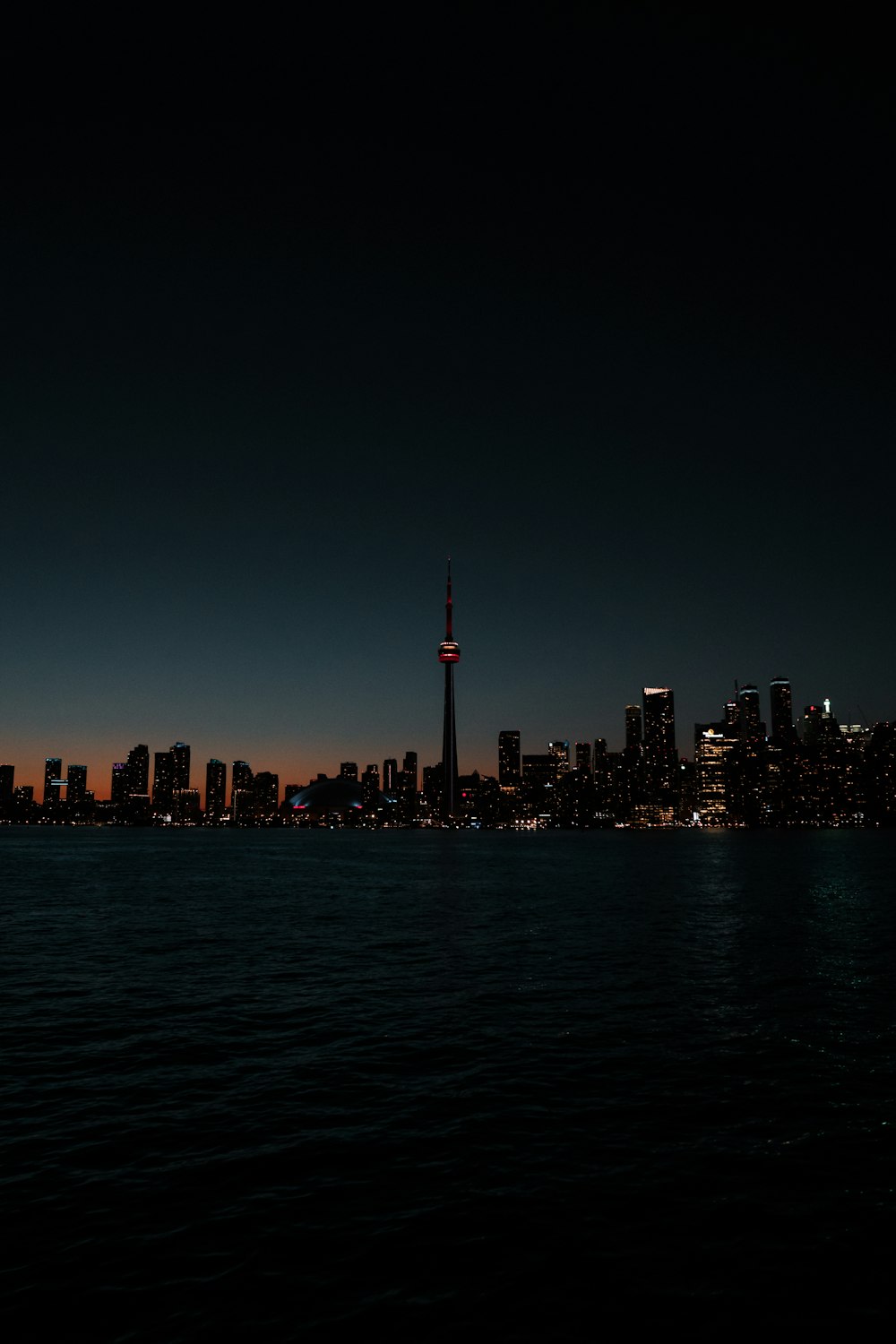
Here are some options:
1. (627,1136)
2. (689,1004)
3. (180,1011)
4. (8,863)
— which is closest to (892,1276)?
(627,1136)

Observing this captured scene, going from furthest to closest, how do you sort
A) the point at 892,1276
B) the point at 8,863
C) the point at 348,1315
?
the point at 8,863
the point at 892,1276
the point at 348,1315

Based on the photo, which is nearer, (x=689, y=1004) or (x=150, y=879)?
(x=689, y=1004)

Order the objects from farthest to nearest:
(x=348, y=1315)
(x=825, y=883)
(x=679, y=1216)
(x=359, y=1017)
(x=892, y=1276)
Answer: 1. (x=825, y=883)
2. (x=359, y=1017)
3. (x=679, y=1216)
4. (x=892, y=1276)
5. (x=348, y=1315)

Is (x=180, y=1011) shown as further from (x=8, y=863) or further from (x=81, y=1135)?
(x=8, y=863)

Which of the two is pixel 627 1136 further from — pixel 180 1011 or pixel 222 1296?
pixel 180 1011

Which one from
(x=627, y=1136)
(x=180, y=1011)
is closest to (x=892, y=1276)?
(x=627, y=1136)

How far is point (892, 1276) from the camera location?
11.7 meters

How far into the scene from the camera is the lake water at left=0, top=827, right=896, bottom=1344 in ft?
36.9

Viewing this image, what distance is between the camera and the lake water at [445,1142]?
1124cm

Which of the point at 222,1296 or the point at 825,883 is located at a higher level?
the point at 222,1296

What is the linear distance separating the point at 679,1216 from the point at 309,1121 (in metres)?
7.84

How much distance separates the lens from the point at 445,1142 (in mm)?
16625

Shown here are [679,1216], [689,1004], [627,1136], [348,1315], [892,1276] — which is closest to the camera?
[348,1315]

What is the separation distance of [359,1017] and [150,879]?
229 feet
